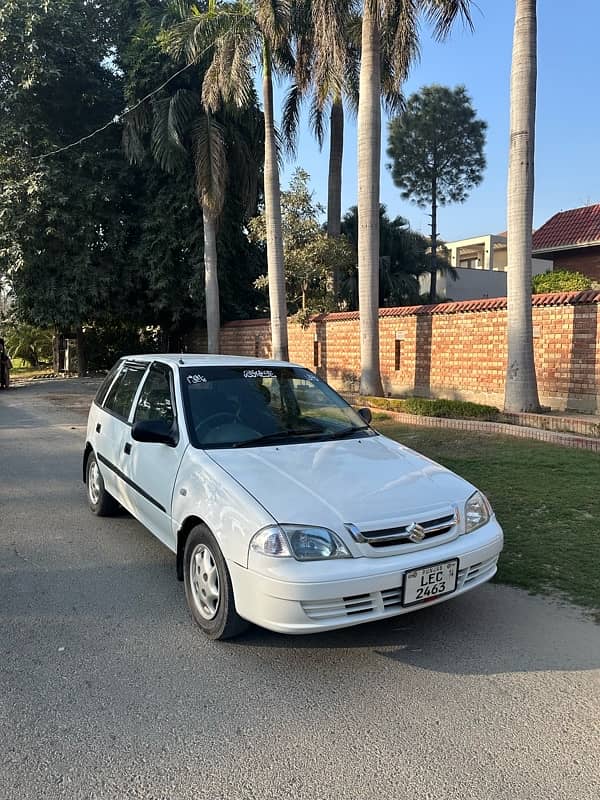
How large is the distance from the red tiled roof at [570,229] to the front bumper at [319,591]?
19.1 metres

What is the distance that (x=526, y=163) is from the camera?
10891 mm

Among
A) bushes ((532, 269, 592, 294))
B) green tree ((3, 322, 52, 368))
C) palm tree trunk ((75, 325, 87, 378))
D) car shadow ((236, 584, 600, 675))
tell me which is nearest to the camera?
car shadow ((236, 584, 600, 675))

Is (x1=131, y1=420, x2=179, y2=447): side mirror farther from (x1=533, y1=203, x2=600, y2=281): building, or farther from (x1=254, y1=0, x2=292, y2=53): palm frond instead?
(x1=533, y1=203, x2=600, y2=281): building

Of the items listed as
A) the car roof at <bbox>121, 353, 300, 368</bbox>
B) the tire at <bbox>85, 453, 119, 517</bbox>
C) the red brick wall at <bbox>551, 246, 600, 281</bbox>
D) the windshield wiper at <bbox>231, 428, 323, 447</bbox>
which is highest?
the red brick wall at <bbox>551, 246, 600, 281</bbox>

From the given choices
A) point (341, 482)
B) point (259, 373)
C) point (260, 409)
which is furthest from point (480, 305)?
point (341, 482)

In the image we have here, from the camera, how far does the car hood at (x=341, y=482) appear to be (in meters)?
3.32

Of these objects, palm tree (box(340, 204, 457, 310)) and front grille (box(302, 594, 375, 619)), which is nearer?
front grille (box(302, 594, 375, 619))

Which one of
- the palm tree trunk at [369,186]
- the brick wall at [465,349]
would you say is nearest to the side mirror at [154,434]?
the brick wall at [465,349]

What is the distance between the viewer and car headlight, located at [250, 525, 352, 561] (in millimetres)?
3172

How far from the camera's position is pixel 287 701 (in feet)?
9.86

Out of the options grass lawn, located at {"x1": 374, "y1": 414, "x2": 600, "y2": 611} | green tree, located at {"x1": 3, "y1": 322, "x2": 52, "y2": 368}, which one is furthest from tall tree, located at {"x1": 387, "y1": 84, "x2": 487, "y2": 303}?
grass lawn, located at {"x1": 374, "y1": 414, "x2": 600, "y2": 611}

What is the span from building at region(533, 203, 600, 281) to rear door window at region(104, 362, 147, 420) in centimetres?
1767

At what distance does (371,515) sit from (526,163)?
9.62 meters

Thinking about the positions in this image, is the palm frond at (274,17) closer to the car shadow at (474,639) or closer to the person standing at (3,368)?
the person standing at (3,368)
